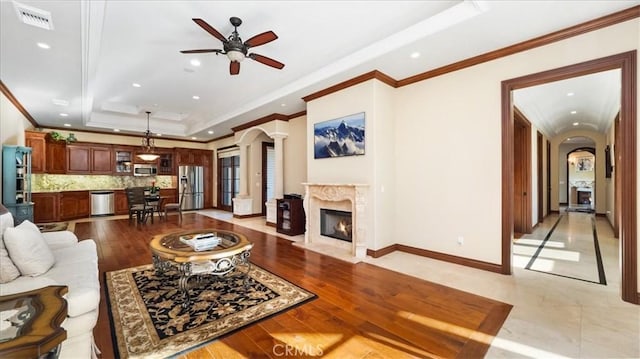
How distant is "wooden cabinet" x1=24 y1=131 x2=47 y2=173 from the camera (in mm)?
6535

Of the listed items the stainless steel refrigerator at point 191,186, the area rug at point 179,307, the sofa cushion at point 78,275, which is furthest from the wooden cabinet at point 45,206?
the sofa cushion at point 78,275

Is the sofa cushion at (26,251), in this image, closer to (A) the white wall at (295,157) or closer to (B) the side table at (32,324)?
(B) the side table at (32,324)

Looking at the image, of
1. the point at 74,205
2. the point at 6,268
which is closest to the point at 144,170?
the point at 74,205

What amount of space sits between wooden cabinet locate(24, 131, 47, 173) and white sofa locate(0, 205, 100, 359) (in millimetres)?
5571

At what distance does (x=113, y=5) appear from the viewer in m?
2.80

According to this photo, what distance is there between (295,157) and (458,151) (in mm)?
3913

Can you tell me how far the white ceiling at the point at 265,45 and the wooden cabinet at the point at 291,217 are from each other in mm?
2184

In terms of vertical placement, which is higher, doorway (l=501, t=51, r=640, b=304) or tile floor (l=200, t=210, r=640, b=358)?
doorway (l=501, t=51, r=640, b=304)

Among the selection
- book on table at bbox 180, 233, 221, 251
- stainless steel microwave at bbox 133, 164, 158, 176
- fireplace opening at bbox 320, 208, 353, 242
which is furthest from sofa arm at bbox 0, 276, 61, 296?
stainless steel microwave at bbox 133, 164, 158, 176

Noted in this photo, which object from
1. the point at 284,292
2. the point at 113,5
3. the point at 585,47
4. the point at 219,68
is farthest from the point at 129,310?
the point at 585,47

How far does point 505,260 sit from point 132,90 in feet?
23.9

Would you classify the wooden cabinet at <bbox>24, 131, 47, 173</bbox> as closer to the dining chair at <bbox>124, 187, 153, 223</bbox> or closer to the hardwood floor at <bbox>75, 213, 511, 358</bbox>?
the dining chair at <bbox>124, 187, 153, 223</bbox>

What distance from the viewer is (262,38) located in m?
2.95

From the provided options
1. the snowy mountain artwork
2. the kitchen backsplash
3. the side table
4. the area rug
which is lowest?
the area rug
